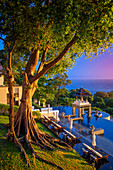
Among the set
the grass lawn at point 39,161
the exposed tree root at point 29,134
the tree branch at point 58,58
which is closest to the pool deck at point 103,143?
the grass lawn at point 39,161

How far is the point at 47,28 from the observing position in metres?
8.33

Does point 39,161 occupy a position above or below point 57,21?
below

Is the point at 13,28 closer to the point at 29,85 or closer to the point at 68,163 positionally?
the point at 29,85

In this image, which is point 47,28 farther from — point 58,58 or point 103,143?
point 103,143

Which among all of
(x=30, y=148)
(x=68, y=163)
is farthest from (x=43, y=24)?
(x=68, y=163)

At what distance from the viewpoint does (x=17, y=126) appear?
9.47 meters

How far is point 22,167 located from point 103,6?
8100 millimetres

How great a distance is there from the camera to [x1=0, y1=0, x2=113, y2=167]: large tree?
21.4 feet

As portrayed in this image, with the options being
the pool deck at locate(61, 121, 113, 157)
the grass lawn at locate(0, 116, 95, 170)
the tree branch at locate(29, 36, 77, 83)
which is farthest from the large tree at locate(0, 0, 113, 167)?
the pool deck at locate(61, 121, 113, 157)

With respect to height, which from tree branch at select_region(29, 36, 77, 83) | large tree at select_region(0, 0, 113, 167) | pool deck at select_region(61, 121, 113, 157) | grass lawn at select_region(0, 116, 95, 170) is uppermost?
large tree at select_region(0, 0, 113, 167)

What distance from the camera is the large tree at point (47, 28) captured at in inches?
257

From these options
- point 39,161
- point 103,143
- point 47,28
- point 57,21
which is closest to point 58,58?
point 57,21

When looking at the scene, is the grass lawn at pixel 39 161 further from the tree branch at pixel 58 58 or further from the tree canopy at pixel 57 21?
the tree canopy at pixel 57 21

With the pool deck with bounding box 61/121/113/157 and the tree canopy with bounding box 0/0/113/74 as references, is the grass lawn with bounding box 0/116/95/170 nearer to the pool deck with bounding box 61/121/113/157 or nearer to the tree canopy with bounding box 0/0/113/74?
the pool deck with bounding box 61/121/113/157
